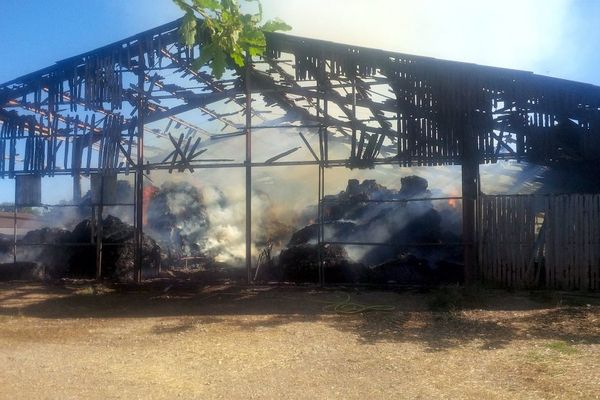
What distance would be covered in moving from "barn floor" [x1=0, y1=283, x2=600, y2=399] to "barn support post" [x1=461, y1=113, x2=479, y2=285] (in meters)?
1.09

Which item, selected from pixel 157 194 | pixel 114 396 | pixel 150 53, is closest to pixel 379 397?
pixel 114 396

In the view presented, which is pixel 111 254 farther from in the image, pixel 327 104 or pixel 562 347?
pixel 562 347

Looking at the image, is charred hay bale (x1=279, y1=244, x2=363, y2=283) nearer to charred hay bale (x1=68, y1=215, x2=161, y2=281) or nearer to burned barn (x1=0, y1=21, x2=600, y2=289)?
burned barn (x1=0, y1=21, x2=600, y2=289)

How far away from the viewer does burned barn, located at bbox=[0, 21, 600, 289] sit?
1230 cm

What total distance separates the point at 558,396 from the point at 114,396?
14.8 feet

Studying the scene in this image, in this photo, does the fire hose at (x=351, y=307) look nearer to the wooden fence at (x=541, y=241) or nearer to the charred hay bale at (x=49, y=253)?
the wooden fence at (x=541, y=241)

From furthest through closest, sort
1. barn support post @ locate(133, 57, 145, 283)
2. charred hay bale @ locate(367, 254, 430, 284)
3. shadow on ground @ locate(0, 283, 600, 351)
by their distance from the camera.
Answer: barn support post @ locate(133, 57, 145, 283)
charred hay bale @ locate(367, 254, 430, 284)
shadow on ground @ locate(0, 283, 600, 351)

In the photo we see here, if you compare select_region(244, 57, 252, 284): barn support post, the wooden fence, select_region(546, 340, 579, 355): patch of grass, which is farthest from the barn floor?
select_region(244, 57, 252, 284): barn support post

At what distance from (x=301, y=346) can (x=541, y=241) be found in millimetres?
6741

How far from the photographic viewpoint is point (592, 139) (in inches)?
482

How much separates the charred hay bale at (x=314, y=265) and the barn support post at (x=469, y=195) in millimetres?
3306

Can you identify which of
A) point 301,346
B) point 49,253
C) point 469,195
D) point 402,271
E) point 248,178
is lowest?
point 301,346

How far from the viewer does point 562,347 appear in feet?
25.0

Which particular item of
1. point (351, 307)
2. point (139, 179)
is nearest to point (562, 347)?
point (351, 307)
